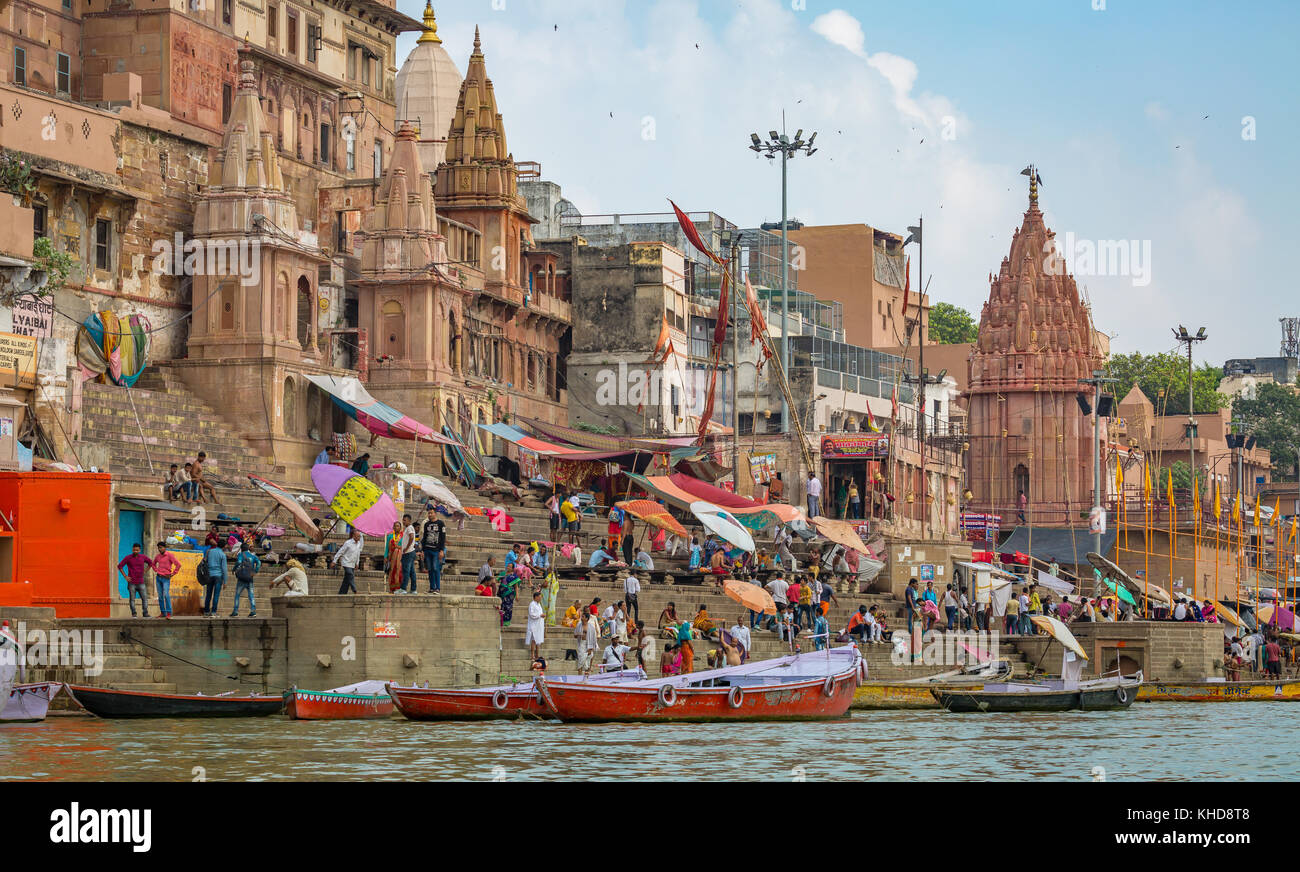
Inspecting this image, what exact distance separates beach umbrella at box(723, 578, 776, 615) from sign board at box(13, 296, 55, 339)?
1220 cm

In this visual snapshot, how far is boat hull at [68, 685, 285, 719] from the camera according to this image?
2703 cm

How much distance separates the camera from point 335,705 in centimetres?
2789

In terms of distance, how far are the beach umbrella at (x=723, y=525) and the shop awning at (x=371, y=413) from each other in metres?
6.79

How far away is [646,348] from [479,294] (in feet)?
28.2

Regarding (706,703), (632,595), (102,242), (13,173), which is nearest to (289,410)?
(102,242)

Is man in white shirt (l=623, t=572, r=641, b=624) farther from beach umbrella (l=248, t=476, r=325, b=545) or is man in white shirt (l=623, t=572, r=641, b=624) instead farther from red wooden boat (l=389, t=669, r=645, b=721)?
red wooden boat (l=389, t=669, r=645, b=721)

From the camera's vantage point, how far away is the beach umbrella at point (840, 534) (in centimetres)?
4334

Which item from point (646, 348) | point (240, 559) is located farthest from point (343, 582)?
point (646, 348)

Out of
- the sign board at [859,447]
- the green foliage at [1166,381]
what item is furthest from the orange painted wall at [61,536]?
the green foliage at [1166,381]

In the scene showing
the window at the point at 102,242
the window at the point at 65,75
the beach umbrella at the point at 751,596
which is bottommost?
the beach umbrella at the point at 751,596

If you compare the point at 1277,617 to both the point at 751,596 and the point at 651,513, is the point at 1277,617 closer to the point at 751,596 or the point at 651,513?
the point at 651,513

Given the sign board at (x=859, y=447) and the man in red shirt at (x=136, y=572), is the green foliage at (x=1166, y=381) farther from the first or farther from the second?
the man in red shirt at (x=136, y=572)

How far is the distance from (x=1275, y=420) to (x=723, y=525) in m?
74.3
